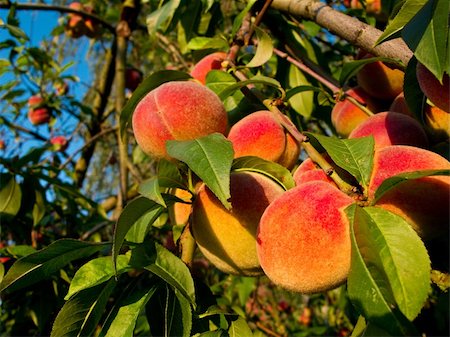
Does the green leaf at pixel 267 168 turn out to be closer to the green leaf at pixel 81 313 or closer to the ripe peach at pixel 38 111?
the green leaf at pixel 81 313

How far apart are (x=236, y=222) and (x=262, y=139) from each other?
149mm

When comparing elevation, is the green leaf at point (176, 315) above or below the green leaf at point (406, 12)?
below

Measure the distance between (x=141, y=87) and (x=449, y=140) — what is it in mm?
473

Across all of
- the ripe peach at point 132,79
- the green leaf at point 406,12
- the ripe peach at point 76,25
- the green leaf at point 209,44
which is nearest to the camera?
the green leaf at point 406,12

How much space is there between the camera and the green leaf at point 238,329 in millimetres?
634

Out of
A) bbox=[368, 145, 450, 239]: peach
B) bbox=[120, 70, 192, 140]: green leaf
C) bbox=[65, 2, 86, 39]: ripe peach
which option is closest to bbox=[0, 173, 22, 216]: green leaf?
bbox=[120, 70, 192, 140]: green leaf

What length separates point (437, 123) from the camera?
63 centimetres

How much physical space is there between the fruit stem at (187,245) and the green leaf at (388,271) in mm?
262

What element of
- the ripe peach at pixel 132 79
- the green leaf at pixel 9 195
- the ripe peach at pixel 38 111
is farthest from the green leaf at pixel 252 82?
the ripe peach at pixel 38 111

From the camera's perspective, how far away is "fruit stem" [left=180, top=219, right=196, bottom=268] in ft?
2.05

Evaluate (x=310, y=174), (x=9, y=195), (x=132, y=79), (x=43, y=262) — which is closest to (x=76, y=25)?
(x=132, y=79)

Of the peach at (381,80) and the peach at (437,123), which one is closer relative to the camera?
the peach at (437,123)

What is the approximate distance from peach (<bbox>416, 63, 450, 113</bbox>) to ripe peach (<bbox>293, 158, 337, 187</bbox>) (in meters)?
0.15

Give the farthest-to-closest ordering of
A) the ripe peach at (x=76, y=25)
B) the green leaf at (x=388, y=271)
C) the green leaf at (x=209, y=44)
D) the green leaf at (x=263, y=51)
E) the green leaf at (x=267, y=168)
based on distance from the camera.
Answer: the ripe peach at (x=76, y=25) → the green leaf at (x=209, y=44) → the green leaf at (x=263, y=51) → the green leaf at (x=267, y=168) → the green leaf at (x=388, y=271)
